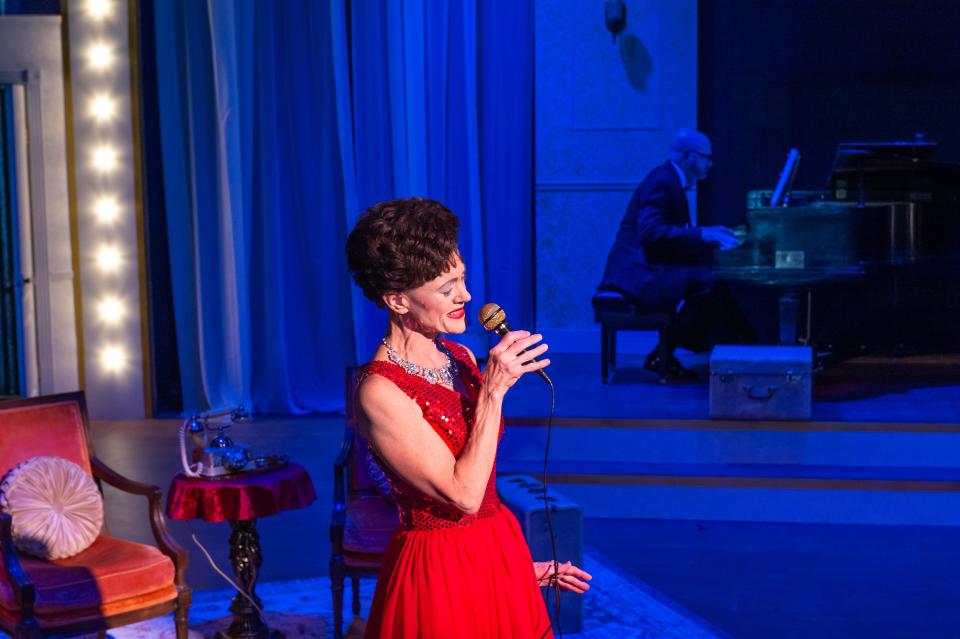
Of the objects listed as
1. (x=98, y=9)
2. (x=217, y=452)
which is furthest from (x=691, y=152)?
(x=217, y=452)

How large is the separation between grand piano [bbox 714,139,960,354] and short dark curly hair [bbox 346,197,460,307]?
487 cm

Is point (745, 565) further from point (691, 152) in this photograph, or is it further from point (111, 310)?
point (111, 310)

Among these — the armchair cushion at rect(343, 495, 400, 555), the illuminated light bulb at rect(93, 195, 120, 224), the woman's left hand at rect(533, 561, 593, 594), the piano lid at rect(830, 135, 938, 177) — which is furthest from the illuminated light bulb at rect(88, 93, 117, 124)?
the woman's left hand at rect(533, 561, 593, 594)

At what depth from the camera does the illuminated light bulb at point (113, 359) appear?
23.3 ft

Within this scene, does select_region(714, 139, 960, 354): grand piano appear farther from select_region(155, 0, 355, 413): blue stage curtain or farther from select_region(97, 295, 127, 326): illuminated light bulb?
select_region(97, 295, 127, 326): illuminated light bulb

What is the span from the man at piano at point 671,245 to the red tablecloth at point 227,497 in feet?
11.3

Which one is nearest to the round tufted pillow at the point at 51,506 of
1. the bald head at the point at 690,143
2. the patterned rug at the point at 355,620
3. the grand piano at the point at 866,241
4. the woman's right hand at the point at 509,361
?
the patterned rug at the point at 355,620

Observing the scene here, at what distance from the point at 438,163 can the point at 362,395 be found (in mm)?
5270

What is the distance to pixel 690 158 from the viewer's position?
6.74 m

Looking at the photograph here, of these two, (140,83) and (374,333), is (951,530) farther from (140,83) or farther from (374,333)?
(140,83)

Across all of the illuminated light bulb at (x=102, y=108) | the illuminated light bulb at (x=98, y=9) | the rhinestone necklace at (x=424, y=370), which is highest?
the illuminated light bulb at (x=98, y=9)

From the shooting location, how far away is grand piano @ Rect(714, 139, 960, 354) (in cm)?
649

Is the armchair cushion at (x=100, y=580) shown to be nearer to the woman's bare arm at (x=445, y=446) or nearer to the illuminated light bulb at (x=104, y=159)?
the woman's bare arm at (x=445, y=446)

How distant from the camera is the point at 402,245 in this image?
1.88 metres
